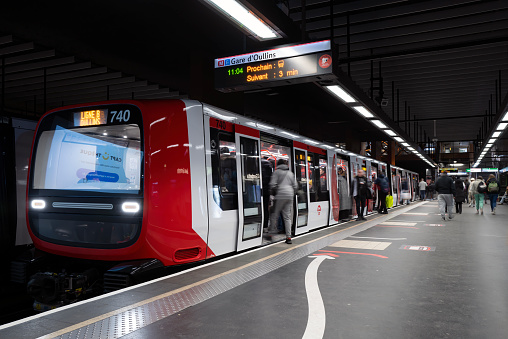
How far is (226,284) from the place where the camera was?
15.4ft

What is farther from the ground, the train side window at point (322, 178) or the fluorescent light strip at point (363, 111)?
the fluorescent light strip at point (363, 111)

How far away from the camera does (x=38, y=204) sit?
563cm

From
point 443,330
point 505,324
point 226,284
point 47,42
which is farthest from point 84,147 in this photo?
point 505,324

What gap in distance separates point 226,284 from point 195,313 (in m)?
1.02

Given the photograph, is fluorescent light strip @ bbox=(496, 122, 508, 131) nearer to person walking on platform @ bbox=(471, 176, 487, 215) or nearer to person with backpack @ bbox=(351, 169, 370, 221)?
person walking on platform @ bbox=(471, 176, 487, 215)

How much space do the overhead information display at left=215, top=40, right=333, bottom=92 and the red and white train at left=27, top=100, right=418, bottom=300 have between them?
1.53m

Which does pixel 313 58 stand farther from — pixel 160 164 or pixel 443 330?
pixel 443 330

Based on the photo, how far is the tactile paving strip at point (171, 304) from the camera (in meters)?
3.21

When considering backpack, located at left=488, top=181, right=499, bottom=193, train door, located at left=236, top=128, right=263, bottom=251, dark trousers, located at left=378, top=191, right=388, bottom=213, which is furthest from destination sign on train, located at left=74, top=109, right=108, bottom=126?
backpack, located at left=488, top=181, right=499, bottom=193

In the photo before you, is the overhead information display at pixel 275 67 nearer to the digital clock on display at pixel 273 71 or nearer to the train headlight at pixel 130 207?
the digital clock on display at pixel 273 71

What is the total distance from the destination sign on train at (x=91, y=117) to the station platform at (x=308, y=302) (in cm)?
227

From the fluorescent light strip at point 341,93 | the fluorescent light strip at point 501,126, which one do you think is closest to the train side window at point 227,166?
the fluorescent light strip at point 341,93

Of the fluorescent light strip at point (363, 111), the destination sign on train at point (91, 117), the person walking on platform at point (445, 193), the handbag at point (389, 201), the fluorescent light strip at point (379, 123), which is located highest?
the fluorescent light strip at point (363, 111)

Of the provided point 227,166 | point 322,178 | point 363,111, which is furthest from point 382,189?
point 227,166
